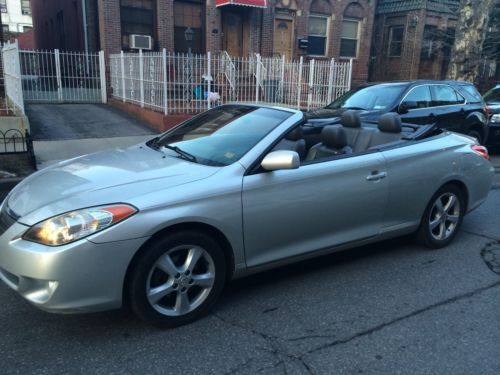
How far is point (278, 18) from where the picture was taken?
1919 centimetres

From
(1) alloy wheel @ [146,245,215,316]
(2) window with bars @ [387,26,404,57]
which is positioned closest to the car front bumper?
(1) alloy wheel @ [146,245,215,316]

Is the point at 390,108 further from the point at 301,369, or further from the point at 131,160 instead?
the point at 301,369

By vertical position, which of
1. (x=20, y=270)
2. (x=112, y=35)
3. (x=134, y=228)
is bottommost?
(x=20, y=270)

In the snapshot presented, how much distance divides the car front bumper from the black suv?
528 cm

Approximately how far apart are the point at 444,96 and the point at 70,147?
7719 millimetres

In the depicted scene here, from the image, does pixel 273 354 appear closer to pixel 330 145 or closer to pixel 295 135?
pixel 295 135

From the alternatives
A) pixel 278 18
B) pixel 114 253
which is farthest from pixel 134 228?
pixel 278 18

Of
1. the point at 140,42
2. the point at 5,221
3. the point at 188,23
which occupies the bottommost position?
the point at 5,221

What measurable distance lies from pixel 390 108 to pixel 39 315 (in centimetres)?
665

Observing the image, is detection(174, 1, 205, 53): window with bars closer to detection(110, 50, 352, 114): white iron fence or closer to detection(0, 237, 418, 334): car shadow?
detection(110, 50, 352, 114): white iron fence

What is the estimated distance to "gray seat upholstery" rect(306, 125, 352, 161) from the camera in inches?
163

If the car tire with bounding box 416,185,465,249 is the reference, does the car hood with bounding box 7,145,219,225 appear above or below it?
above

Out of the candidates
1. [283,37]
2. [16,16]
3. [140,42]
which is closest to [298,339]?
[140,42]

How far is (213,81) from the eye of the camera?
1224 centimetres
